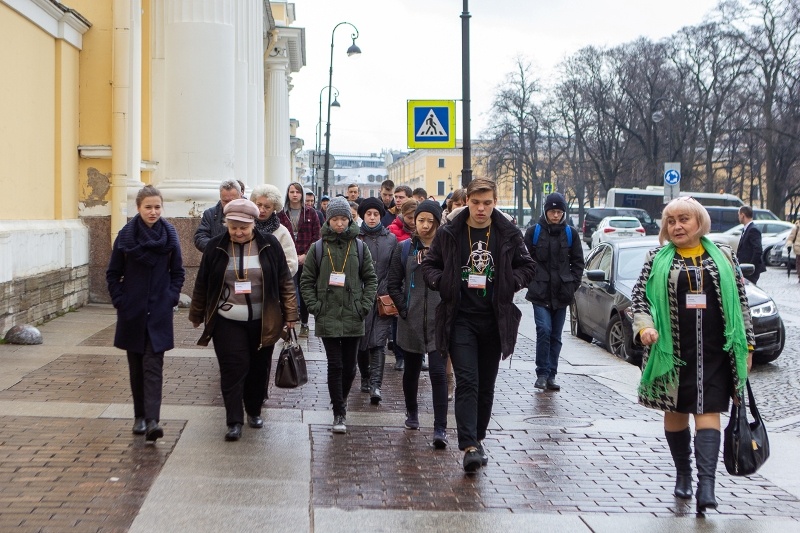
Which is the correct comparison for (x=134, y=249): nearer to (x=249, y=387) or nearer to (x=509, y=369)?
(x=249, y=387)

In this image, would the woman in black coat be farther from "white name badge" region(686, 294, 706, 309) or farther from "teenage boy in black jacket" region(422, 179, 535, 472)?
"white name badge" region(686, 294, 706, 309)

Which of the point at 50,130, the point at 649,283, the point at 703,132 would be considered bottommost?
the point at 649,283

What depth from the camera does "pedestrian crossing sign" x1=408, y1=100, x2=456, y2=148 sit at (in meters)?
17.7

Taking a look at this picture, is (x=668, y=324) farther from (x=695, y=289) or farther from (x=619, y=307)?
(x=619, y=307)

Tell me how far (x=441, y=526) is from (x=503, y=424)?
9.58ft

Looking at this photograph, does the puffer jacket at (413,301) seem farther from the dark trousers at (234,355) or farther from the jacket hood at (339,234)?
the dark trousers at (234,355)

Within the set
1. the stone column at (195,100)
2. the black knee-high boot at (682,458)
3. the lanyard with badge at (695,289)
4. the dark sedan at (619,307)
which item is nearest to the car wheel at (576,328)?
the dark sedan at (619,307)

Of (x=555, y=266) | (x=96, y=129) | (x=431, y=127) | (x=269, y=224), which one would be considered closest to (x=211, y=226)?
(x=269, y=224)

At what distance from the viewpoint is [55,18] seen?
535 inches

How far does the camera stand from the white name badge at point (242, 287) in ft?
23.3

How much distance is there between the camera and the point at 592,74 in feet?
216

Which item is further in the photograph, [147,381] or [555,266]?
[555,266]

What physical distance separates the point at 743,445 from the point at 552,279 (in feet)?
14.8

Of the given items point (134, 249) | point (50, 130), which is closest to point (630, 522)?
point (134, 249)
